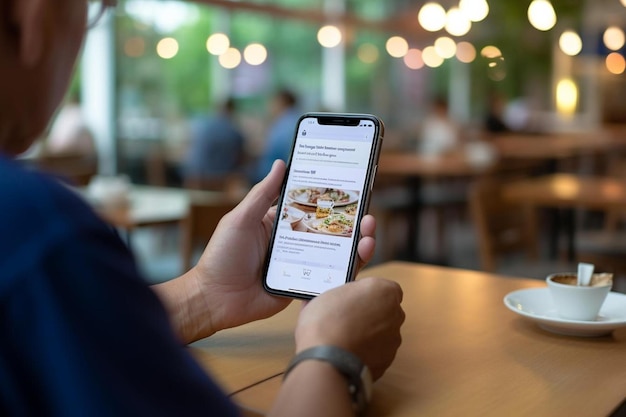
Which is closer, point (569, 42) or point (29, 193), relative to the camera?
point (29, 193)

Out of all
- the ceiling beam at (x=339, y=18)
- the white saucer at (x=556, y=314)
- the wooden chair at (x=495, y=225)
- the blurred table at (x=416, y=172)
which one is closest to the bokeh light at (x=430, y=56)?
the ceiling beam at (x=339, y=18)

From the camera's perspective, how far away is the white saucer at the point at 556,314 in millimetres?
1204

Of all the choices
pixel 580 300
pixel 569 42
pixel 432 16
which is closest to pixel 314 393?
pixel 580 300

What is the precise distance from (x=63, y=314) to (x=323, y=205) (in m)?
0.66

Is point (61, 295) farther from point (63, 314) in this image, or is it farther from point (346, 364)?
point (346, 364)

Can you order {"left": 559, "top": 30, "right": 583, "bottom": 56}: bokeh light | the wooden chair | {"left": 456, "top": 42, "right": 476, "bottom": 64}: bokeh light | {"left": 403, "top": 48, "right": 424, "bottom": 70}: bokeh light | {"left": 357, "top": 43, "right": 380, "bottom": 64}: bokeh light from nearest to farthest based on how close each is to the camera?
the wooden chair, {"left": 559, "top": 30, "right": 583, "bottom": 56}: bokeh light, {"left": 357, "top": 43, "right": 380, "bottom": 64}: bokeh light, {"left": 403, "top": 48, "right": 424, "bottom": 70}: bokeh light, {"left": 456, "top": 42, "right": 476, "bottom": 64}: bokeh light

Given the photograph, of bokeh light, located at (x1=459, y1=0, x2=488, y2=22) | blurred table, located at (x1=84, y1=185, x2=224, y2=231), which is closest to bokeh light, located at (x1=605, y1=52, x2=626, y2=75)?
bokeh light, located at (x1=459, y1=0, x2=488, y2=22)

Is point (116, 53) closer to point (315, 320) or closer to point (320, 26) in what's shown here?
point (320, 26)

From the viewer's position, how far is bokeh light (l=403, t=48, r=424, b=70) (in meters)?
12.1

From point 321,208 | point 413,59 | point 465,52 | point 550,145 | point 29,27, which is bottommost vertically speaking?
point 550,145

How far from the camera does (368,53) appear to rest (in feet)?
38.0

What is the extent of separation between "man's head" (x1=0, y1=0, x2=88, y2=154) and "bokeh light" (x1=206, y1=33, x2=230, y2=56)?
8.37 meters

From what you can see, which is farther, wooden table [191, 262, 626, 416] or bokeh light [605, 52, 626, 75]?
bokeh light [605, 52, 626, 75]

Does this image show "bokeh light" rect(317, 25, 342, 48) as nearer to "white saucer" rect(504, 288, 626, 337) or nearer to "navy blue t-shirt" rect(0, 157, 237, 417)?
"white saucer" rect(504, 288, 626, 337)
